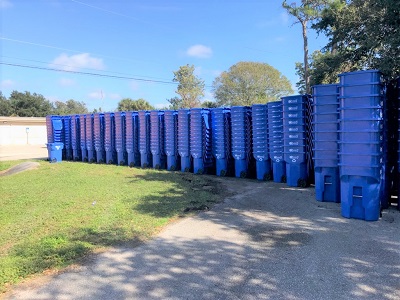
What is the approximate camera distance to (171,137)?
470 inches

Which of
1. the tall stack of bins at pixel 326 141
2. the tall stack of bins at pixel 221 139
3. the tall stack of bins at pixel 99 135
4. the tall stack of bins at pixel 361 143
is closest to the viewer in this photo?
the tall stack of bins at pixel 361 143

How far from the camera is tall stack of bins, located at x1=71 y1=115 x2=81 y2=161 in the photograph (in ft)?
54.3

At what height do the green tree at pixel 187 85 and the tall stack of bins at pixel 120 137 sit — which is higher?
the green tree at pixel 187 85

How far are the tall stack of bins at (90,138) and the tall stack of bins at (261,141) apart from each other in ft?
29.0

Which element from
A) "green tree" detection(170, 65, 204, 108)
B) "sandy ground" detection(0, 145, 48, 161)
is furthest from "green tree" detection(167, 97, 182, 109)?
"sandy ground" detection(0, 145, 48, 161)

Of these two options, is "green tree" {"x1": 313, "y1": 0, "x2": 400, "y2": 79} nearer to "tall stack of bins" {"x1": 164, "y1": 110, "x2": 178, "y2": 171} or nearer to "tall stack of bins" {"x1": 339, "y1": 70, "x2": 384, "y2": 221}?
"tall stack of bins" {"x1": 339, "y1": 70, "x2": 384, "y2": 221}

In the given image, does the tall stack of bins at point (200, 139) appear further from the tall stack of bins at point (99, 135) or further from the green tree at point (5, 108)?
the green tree at point (5, 108)

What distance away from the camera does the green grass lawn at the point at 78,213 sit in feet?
14.0

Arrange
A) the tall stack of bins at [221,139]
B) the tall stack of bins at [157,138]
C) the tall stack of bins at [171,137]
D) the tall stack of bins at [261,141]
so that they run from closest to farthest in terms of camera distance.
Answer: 1. the tall stack of bins at [261,141]
2. the tall stack of bins at [221,139]
3. the tall stack of bins at [171,137]
4. the tall stack of bins at [157,138]

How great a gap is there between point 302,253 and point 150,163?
31.6ft

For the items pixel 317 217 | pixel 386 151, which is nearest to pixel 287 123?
pixel 386 151

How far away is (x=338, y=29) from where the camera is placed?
1069 cm

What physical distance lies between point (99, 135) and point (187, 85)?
2875cm

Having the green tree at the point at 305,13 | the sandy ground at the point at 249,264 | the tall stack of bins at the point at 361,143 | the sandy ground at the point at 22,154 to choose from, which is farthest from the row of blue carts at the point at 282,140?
the green tree at the point at 305,13
